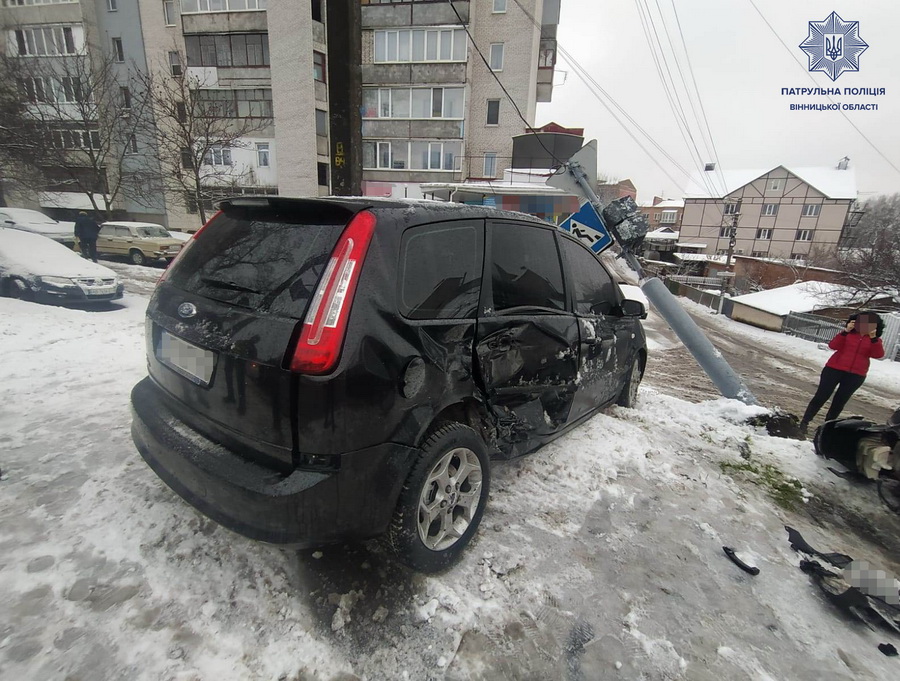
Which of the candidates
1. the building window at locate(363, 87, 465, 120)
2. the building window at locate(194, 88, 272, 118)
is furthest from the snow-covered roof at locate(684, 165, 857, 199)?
the building window at locate(194, 88, 272, 118)

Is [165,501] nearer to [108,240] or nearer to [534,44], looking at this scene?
[108,240]

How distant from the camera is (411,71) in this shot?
23984mm

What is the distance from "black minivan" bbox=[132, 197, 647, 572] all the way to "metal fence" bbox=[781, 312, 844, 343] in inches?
673

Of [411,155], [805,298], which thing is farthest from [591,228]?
[411,155]

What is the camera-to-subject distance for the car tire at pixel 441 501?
193 centimetres

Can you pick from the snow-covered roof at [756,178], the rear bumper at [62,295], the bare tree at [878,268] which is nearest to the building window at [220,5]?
the rear bumper at [62,295]

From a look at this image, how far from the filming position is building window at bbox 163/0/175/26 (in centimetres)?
2547

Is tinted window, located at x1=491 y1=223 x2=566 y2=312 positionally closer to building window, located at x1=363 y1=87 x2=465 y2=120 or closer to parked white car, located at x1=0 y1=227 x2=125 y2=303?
parked white car, located at x1=0 y1=227 x2=125 y2=303

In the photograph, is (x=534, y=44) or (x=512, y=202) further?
(x=534, y=44)

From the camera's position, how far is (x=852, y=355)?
497 cm

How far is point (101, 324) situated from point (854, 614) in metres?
8.12

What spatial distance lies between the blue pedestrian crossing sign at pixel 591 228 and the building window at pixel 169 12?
32.7 metres

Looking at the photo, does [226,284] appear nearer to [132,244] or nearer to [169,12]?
[132,244]

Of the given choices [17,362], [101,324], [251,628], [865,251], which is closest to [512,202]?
[101,324]
